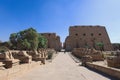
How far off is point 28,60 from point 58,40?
70796 millimetres

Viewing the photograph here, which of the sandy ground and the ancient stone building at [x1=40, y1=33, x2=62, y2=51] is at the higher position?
the ancient stone building at [x1=40, y1=33, x2=62, y2=51]

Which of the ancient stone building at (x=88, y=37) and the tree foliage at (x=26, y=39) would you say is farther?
the ancient stone building at (x=88, y=37)

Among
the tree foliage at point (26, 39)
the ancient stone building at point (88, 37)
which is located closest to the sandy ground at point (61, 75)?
the tree foliage at point (26, 39)

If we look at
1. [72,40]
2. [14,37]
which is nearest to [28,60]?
[14,37]

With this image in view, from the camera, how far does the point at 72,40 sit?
82.2m

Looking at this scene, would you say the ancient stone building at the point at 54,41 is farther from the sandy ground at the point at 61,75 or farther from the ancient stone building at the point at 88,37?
the sandy ground at the point at 61,75

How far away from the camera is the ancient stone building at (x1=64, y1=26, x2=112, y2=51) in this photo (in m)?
81.7

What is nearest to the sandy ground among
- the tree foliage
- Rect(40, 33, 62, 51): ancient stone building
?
the tree foliage

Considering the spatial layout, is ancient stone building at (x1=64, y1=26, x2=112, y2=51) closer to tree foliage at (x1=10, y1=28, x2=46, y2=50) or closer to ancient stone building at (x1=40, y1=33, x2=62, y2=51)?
ancient stone building at (x1=40, y1=33, x2=62, y2=51)

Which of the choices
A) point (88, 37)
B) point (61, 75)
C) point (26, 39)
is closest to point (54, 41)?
point (88, 37)

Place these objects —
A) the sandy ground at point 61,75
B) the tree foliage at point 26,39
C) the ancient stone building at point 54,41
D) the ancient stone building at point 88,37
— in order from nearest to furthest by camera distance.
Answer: the sandy ground at point 61,75, the tree foliage at point 26,39, the ancient stone building at point 88,37, the ancient stone building at point 54,41

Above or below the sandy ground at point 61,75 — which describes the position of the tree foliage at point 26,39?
above

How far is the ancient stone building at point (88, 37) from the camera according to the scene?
81738mm

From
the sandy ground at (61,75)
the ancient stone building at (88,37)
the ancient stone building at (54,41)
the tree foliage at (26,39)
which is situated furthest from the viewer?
the ancient stone building at (54,41)
